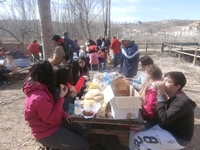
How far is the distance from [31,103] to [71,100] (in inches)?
37.9

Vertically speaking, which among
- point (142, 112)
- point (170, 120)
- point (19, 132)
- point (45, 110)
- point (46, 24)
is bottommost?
point (19, 132)

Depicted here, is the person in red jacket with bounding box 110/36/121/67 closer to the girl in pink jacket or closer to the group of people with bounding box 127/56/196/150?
the girl in pink jacket

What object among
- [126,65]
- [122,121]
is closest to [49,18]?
[126,65]

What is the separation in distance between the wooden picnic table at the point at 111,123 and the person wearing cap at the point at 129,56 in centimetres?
210

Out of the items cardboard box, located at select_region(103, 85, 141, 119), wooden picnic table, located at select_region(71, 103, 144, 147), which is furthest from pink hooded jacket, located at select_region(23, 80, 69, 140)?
cardboard box, located at select_region(103, 85, 141, 119)

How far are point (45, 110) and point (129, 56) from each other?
116 inches

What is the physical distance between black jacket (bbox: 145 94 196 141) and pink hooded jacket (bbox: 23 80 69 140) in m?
1.24

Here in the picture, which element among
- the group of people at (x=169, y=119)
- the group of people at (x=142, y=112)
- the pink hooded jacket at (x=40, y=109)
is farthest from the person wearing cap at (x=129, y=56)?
the pink hooded jacket at (x=40, y=109)

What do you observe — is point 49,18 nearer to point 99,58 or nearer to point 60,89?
point 60,89

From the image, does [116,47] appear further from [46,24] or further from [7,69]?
[7,69]

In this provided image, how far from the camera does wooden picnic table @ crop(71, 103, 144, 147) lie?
1.86 metres

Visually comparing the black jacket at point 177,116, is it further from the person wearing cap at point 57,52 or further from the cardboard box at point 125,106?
the person wearing cap at point 57,52

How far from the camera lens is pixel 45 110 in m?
1.66

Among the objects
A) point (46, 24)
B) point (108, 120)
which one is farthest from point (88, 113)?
point (46, 24)
